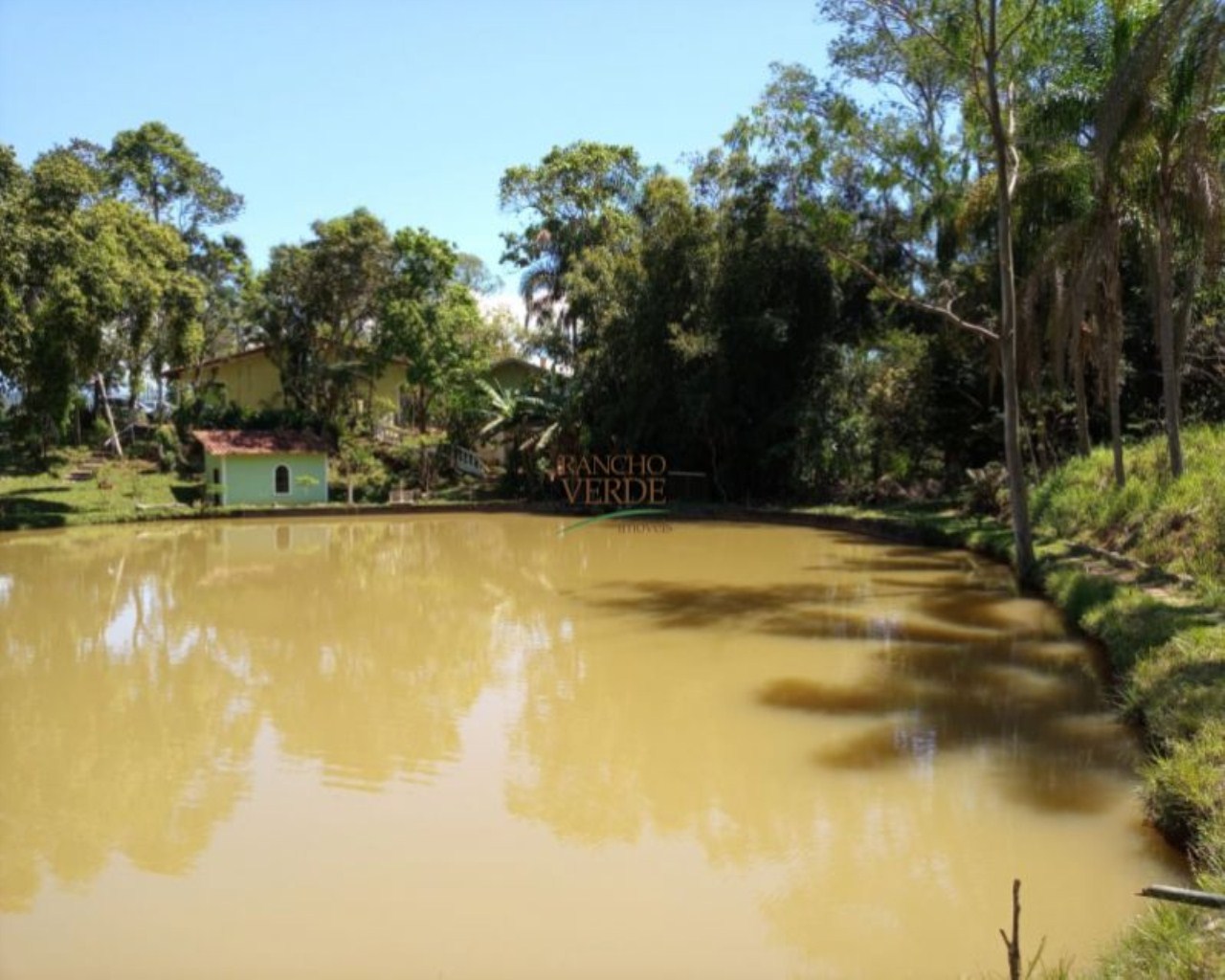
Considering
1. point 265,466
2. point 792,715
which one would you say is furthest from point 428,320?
point 792,715

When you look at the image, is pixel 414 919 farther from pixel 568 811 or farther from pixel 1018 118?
pixel 1018 118

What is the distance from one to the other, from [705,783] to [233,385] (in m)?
33.1

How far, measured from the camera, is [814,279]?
79.0ft

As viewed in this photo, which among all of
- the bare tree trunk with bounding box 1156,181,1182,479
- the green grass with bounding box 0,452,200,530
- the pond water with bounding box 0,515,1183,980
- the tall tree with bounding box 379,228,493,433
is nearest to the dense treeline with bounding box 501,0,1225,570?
the bare tree trunk with bounding box 1156,181,1182,479

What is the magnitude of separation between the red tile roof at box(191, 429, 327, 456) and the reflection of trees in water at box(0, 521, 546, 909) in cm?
1017

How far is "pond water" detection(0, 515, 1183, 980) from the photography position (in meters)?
4.49

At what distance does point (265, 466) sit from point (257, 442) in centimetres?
78

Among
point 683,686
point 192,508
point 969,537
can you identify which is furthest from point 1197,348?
point 192,508

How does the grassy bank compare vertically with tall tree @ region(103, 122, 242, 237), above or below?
below

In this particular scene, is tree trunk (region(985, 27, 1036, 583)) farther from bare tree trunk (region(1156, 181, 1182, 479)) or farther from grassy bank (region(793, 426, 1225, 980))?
bare tree trunk (region(1156, 181, 1182, 479))

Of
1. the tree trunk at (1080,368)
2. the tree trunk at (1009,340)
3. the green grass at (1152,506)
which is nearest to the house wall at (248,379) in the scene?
the tree trunk at (1080,368)

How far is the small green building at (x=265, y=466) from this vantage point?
28.8 m

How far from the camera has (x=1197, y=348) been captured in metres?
18.5

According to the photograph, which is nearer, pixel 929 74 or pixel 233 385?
pixel 929 74
